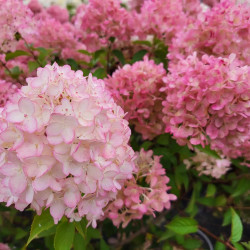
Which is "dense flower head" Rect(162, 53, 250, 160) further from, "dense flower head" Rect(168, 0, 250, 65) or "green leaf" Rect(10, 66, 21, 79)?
"green leaf" Rect(10, 66, 21, 79)

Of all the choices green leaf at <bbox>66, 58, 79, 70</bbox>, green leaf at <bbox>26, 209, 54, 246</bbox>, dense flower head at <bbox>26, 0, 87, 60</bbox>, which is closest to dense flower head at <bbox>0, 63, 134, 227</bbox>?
green leaf at <bbox>26, 209, 54, 246</bbox>

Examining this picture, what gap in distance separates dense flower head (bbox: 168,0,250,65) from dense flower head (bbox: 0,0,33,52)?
0.48 m

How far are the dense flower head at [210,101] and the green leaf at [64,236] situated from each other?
12.7 inches

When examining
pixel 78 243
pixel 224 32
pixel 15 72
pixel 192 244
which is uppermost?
pixel 224 32

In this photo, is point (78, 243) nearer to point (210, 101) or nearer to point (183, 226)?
point (183, 226)

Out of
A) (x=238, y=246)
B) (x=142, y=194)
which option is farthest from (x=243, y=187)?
(x=142, y=194)

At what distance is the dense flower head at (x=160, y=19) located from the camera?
1005 millimetres

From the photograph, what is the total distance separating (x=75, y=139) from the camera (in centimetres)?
49

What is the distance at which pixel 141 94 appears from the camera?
813mm

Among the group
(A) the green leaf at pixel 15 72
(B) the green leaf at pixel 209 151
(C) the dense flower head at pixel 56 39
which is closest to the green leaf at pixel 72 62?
(C) the dense flower head at pixel 56 39

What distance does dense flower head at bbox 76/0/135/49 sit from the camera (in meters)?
0.95

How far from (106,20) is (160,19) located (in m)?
0.18

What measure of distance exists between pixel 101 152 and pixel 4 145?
0.16m

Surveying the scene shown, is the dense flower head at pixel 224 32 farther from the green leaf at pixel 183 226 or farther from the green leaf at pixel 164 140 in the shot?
the green leaf at pixel 183 226
